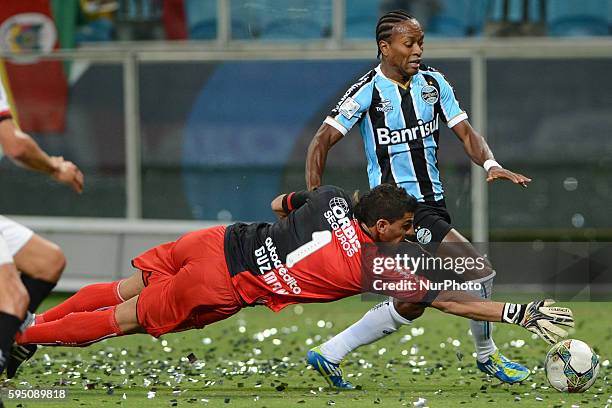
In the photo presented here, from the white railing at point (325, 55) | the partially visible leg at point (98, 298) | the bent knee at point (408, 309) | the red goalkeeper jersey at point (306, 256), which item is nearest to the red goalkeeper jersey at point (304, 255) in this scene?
the red goalkeeper jersey at point (306, 256)

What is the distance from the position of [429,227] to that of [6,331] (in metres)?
2.79

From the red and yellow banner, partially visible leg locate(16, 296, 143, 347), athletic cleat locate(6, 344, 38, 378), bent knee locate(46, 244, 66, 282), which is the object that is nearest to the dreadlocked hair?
partially visible leg locate(16, 296, 143, 347)

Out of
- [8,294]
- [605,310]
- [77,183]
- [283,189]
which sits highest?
[77,183]

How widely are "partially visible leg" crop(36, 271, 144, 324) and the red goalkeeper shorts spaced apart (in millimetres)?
325

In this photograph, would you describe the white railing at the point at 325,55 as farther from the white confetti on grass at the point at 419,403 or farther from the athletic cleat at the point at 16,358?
the white confetti on grass at the point at 419,403

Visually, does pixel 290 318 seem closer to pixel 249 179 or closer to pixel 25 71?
pixel 249 179

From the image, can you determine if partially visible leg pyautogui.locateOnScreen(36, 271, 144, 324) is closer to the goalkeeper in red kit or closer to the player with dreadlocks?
the goalkeeper in red kit

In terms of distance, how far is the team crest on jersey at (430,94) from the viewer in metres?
7.94

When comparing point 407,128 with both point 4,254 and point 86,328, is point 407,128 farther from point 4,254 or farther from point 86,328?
point 4,254

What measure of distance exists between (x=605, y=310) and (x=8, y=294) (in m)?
6.72

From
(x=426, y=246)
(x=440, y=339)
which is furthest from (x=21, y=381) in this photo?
(x=440, y=339)

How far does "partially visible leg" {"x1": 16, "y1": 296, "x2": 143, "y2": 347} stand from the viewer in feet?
23.8

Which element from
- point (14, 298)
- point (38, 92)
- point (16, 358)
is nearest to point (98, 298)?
point (16, 358)

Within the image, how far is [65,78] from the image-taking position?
12875mm
